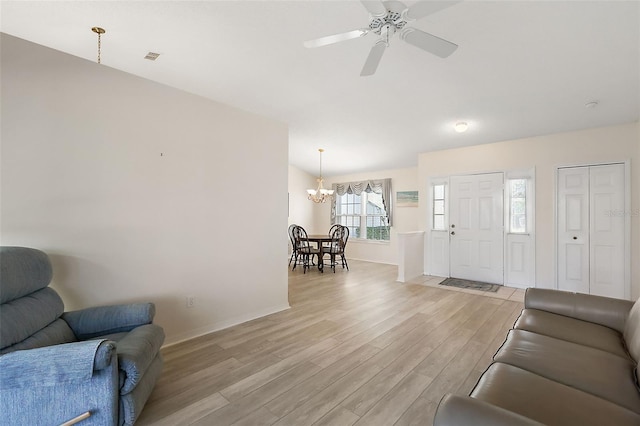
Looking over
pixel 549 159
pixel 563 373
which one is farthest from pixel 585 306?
pixel 549 159

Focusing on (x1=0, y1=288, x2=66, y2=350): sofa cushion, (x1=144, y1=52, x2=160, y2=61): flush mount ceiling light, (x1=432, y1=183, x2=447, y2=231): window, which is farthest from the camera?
(x1=432, y1=183, x2=447, y2=231): window

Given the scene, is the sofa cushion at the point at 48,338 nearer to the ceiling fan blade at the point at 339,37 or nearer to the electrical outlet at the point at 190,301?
the electrical outlet at the point at 190,301

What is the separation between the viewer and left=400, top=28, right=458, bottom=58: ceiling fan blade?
1845 millimetres

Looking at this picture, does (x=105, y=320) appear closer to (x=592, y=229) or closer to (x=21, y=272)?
(x=21, y=272)

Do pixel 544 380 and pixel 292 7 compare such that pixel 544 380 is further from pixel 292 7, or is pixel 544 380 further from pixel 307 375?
pixel 292 7

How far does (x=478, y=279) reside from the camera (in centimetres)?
534

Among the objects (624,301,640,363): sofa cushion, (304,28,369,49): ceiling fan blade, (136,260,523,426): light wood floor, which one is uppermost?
(304,28,369,49): ceiling fan blade

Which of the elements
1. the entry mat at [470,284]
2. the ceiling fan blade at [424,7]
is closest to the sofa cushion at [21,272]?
the ceiling fan blade at [424,7]

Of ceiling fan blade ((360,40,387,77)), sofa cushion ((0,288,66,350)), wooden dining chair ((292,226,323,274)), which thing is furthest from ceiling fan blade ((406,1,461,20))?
wooden dining chair ((292,226,323,274))

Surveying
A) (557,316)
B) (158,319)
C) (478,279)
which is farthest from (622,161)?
(158,319)

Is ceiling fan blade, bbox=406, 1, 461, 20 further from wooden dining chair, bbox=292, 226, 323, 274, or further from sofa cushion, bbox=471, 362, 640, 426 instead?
wooden dining chair, bbox=292, 226, 323, 274

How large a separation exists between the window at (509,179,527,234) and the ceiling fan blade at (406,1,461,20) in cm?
441

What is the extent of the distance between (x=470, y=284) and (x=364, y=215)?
3.63 metres

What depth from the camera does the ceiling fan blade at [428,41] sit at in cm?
184
